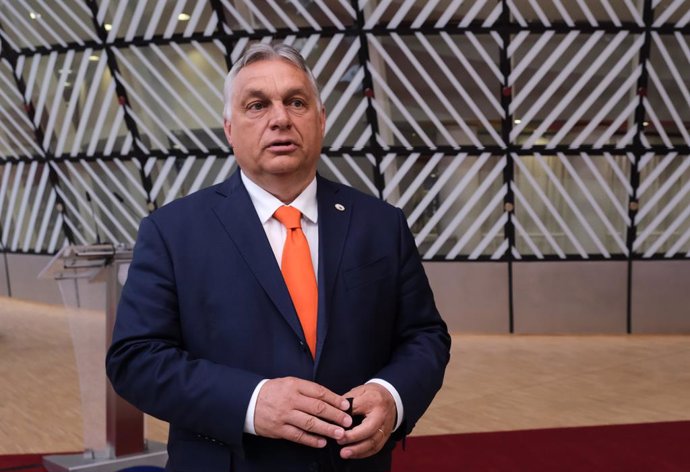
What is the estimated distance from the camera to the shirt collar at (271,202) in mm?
1688

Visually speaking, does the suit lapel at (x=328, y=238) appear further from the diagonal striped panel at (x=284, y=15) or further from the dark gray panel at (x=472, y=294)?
the dark gray panel at (x=472, y=294)

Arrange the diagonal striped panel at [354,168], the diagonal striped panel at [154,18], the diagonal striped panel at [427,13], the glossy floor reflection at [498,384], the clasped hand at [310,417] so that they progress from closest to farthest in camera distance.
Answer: the clasped hand at [310,417] → the glossy floor reflection at [498,384] → the diagonal striped panel at [427,13] → the diagonal striped panel at [154,18] → the diagonal striped panel at [354,168]

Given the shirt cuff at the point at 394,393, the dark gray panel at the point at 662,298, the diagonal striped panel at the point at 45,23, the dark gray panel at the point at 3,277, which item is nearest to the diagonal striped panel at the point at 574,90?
the dark gray panel at the point at 662,298

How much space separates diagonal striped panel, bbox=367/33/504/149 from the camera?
8.91 metres

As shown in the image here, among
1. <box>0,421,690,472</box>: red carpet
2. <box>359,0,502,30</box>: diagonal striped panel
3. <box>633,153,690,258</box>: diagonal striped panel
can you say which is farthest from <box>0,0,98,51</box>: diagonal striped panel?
<box>633,153,690,258</box>: diagonal striped panel

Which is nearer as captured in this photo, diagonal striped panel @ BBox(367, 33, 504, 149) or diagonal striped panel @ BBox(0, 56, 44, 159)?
diagonal striped panel @ BBox(367, 33, 504, 149)

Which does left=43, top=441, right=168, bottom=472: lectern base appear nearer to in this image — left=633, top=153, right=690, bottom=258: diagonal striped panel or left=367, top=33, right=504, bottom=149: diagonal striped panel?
left=367, top=33, right=504, bottom=149: diagonal striped panel

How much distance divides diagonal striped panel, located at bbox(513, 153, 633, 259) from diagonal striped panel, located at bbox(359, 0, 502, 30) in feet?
5.82

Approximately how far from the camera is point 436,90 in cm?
909

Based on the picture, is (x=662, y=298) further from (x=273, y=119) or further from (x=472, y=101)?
(x=273, y=119)

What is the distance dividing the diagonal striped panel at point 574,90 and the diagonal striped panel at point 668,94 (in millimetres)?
213

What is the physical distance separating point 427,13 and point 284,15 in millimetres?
1775

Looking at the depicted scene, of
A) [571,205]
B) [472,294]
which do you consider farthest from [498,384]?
[571,205]

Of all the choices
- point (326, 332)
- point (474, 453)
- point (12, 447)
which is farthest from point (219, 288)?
point (12, 447)
